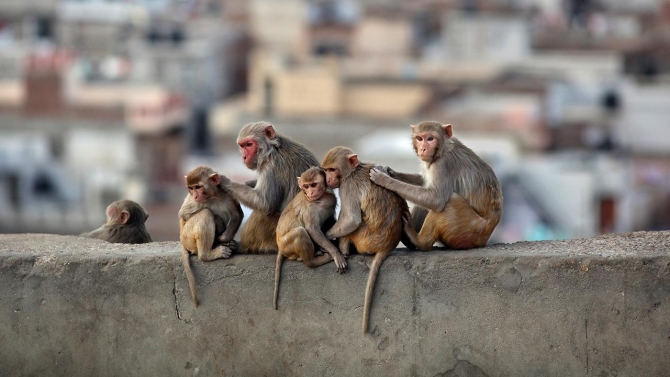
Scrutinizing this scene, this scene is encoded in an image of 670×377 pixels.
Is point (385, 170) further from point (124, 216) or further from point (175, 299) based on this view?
point (124, 216)

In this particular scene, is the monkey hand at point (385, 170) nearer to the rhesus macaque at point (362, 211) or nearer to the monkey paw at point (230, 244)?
the rhesus macaque at point (362, 211)

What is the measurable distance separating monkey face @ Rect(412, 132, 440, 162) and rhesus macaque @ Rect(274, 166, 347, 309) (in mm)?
423

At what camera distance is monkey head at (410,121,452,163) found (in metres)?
5.38

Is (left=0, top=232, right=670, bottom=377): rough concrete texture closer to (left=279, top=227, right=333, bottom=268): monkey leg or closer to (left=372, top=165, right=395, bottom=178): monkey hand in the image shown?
(left=279, top=227, right=333, bottom=268): monkey leg

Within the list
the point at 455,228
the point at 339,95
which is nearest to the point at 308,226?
the point at 455,228

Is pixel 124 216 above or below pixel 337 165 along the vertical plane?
below

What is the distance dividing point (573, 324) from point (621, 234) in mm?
708

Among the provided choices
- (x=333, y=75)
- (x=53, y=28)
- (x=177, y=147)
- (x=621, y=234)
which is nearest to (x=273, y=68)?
(x=333, y=75)

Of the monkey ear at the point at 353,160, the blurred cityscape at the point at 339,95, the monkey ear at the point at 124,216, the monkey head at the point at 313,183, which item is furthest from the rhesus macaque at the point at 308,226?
the blurred cityscape at the point at 339,95

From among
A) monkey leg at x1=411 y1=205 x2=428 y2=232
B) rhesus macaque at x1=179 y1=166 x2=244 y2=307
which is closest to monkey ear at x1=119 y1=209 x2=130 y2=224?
rhesus macaque at x1=179 y1=166 x2=244 y2=307

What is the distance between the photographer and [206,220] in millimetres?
5363

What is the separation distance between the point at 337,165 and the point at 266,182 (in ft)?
1.19

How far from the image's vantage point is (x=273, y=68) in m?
37.7

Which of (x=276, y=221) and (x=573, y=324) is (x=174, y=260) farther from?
(x=573, y=324)
